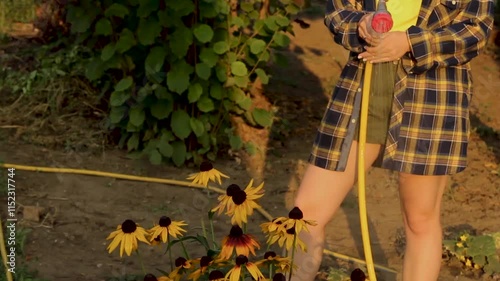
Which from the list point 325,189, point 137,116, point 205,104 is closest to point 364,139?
point 325,189

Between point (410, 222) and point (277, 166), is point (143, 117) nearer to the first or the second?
point (277, 166)

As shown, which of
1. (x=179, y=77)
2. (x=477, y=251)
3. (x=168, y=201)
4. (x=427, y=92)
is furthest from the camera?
(x=179, y=77)

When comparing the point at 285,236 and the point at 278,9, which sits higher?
the point at 278,9

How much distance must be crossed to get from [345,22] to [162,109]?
2.36 m

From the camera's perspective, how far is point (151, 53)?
211 inches

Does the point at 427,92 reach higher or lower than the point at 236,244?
higher

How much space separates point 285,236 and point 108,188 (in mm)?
2678

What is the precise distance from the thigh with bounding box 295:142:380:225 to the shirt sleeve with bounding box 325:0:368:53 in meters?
0.37

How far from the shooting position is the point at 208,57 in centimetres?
541

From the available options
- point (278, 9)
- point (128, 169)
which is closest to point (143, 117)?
point (128, 169)

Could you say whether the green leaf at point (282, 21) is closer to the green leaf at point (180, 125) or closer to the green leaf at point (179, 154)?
the green leaf at point (180, 125)

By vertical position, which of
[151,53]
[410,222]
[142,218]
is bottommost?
[142,218]

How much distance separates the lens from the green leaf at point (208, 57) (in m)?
5.40

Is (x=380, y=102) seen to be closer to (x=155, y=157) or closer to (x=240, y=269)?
(x=240, y=269)
